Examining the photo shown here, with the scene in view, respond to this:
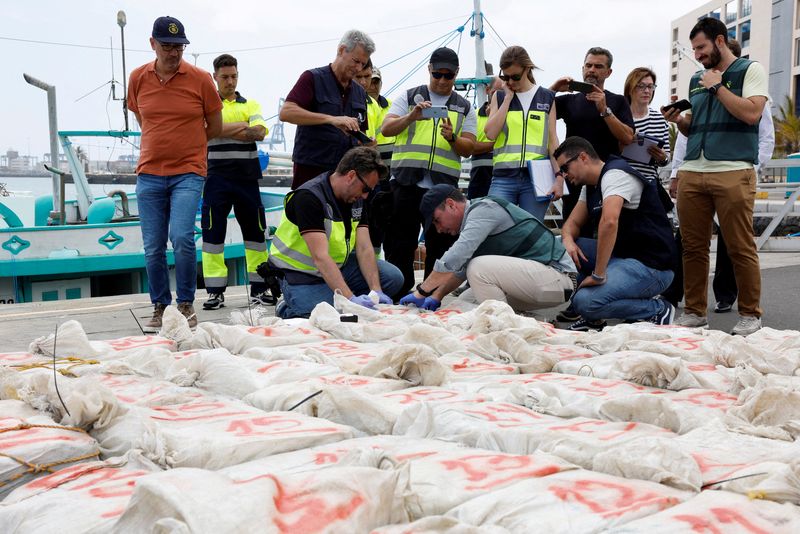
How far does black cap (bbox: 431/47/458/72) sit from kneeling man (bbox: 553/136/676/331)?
963 mm

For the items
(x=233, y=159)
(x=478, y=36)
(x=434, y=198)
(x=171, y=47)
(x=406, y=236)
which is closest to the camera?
(x=171, y=47)

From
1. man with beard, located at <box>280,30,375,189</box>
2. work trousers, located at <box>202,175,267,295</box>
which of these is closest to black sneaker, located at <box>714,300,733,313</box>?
man with beard, located at <box>280,30,375,189</box>

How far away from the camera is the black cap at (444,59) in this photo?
530 cm

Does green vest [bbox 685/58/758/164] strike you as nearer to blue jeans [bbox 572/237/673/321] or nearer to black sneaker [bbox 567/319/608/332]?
blue jeans [bbox 572/237/673/321]

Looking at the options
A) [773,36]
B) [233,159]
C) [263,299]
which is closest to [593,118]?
[233,159]

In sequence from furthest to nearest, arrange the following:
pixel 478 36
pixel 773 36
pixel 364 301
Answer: pixel 773 36, pixel 478 36, pixel 364 301

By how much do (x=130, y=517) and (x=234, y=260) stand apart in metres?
12.0

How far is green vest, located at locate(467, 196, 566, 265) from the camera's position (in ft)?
16.2

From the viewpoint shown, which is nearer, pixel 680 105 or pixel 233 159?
pixel 680 105

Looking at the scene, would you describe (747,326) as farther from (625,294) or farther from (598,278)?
(598,278)

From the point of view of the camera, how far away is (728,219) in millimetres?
4605

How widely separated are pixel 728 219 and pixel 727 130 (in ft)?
1.57

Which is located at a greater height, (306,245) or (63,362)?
(306,245)

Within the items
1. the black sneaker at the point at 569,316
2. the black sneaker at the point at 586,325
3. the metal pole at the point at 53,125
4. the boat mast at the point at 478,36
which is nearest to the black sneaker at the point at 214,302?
the black sneaker at the point at 569,316
